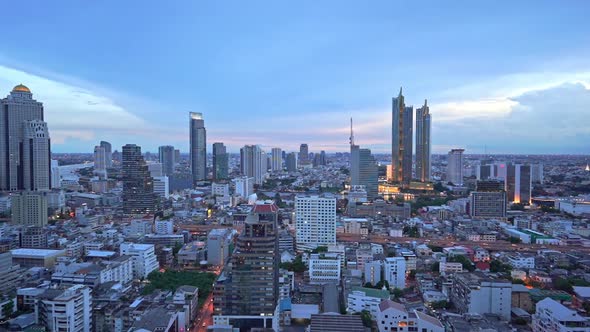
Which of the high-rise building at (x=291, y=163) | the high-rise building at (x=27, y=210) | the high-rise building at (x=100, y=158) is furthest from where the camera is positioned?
the high-rise building at (x=291, y=163)

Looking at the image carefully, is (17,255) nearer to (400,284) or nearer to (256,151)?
(400,284)

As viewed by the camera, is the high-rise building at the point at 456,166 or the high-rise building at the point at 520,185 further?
the high-rise building at the point at 456,166

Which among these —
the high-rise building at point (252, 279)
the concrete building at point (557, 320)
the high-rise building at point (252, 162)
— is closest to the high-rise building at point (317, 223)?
the high-rise building at point (252, 279)

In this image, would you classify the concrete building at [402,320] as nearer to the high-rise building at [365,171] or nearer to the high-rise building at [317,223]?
the high-rise building at [317,223]

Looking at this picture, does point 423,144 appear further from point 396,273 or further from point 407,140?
point 396,273

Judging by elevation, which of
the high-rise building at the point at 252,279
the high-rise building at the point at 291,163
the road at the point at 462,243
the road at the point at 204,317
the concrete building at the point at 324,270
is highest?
the high-rise building at the point at 291,163

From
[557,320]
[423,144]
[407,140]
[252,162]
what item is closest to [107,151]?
[252,162]

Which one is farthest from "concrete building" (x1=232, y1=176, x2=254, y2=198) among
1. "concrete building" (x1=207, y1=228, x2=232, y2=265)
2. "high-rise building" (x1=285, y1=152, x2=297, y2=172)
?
"high-rise building" (x1=285, y1=152, x2=297, y2=172)
